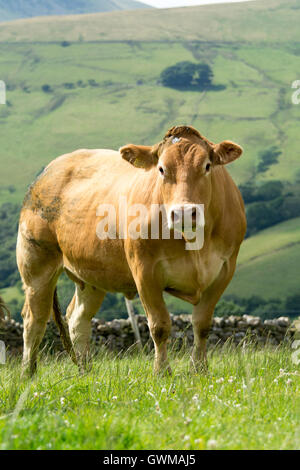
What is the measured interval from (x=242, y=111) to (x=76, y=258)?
339ft

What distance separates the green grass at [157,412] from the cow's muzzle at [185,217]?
1256mm

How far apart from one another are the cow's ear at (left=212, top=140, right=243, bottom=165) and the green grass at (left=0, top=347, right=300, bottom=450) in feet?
6.16

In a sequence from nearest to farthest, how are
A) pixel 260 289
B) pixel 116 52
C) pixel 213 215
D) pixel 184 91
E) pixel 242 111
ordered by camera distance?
pixel 213 215, pixel 260 289, pixel 242 111, pixel 184 91, pixel 116 52

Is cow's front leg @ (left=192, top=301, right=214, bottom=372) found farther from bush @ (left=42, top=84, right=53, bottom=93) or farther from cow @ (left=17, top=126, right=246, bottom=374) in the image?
bush @ (left=42, top=84, right=53, bottom=93)

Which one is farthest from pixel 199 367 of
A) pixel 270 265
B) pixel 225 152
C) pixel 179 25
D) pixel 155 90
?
pixel 179 25

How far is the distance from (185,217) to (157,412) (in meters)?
1.63

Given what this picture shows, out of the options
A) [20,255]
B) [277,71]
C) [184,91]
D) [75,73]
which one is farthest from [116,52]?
[20,255]

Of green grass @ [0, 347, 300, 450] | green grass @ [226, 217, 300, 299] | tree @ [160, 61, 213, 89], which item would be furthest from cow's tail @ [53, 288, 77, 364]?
tree @ [160, 61, 213, 89]

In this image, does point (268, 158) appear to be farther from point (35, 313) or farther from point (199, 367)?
point (199, 367)

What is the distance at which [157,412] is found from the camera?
15.3 ft

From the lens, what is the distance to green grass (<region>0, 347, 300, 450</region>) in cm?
400

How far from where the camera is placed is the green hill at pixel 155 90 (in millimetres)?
92250

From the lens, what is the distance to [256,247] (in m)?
74.7
